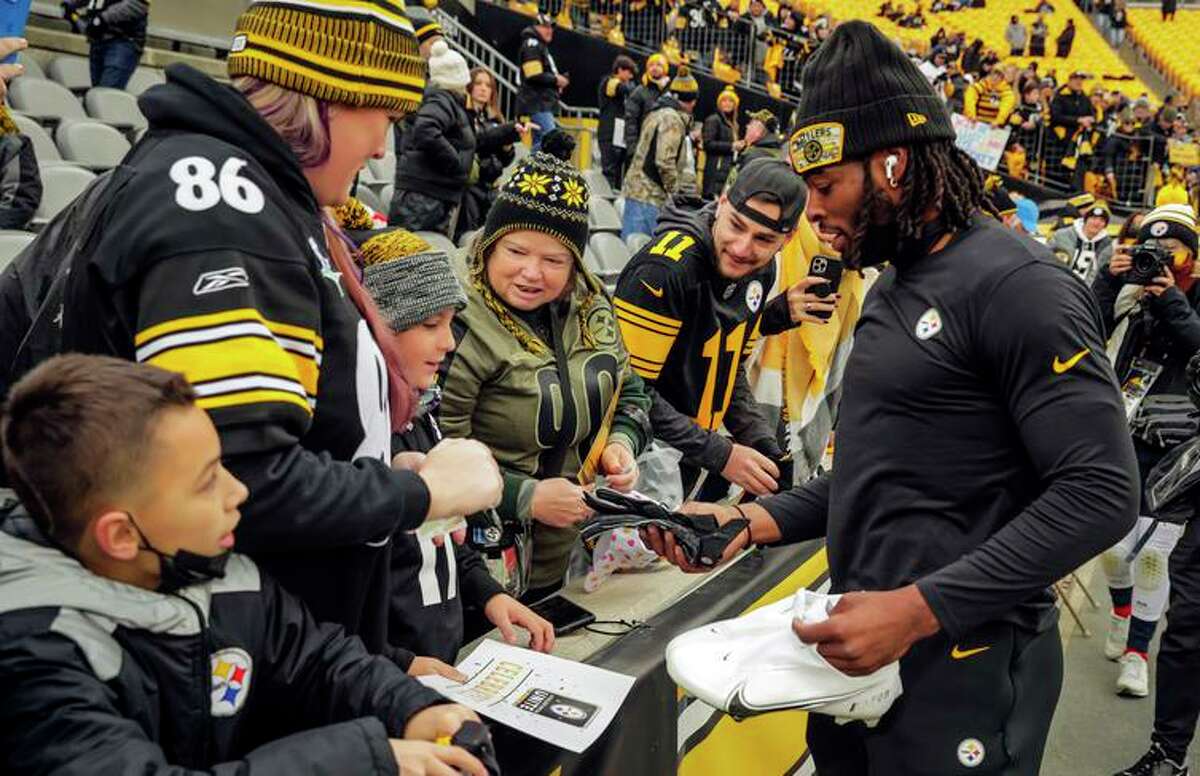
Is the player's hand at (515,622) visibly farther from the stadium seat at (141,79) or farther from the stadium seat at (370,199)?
the stadium seat at (141,79)

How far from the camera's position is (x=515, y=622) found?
2.12 metres

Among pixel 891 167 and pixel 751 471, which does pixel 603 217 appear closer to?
pixel 751 471

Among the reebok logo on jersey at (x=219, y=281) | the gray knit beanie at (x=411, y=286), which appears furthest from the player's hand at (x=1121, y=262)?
the reebok logo on jersey at (x=219, y=281)

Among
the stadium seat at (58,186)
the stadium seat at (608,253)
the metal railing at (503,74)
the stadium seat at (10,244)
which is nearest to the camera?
the stadium seat at (10,244)

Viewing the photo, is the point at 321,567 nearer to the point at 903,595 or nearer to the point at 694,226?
the point at 903,595

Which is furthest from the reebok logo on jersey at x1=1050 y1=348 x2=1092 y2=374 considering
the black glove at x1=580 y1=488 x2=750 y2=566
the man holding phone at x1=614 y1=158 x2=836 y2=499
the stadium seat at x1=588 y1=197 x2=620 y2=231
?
the stadium seat at x1=588 y1=197 x2=620 y2=231

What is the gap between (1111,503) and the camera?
1.51 meters

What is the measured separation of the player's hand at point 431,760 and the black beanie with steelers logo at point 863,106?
111cm

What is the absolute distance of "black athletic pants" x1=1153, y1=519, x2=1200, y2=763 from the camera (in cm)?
334

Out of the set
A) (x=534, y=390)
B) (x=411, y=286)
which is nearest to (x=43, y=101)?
(x=534, y=390)

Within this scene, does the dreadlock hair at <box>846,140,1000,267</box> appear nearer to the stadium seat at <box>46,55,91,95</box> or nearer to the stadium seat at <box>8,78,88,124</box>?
the stadium seat at <box>8,78,88,124</box>

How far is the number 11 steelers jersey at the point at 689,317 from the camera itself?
3164 mm

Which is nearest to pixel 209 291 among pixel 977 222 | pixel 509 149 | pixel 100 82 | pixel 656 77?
pixel 977 222

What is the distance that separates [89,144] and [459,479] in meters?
6.13
